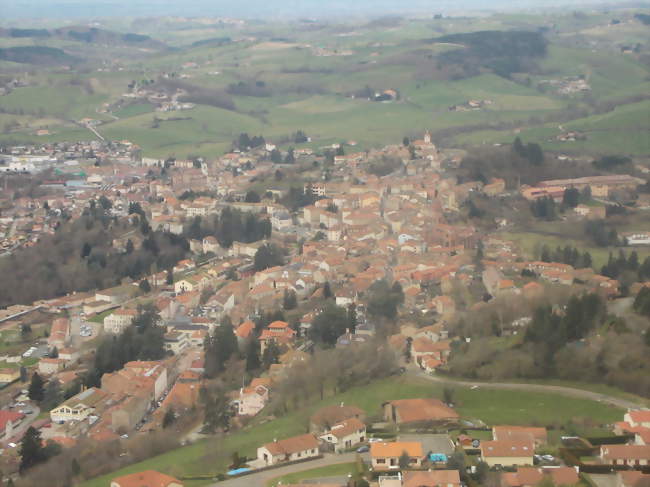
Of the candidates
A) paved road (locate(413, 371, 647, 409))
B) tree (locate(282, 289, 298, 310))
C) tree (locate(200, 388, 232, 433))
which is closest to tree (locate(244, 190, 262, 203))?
tree (locate(282, 289, 298, 310))

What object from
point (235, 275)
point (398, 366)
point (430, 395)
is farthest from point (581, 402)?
point (235, 275)

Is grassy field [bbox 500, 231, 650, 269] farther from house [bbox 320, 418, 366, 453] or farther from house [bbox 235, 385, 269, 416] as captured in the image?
house [bbox 320, 418, 366, 453]

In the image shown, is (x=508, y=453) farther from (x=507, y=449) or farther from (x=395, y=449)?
(x=395, y=449)

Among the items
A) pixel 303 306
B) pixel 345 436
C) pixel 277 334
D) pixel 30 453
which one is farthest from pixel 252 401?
pixel 303 306

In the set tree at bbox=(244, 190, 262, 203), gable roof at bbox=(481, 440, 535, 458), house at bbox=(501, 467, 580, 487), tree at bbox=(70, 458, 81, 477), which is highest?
house at bbox=(501, 467, 580, 487)

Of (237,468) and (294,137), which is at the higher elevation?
(237,468)

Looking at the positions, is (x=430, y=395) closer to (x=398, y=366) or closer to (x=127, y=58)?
(x=398, y=366)
